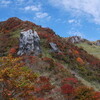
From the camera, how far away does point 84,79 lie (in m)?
25.6

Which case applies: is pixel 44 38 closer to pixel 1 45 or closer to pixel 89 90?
pixel 1 45

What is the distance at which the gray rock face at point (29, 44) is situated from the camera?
29163 millimetres

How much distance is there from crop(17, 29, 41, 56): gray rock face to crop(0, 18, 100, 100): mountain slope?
1104 mm

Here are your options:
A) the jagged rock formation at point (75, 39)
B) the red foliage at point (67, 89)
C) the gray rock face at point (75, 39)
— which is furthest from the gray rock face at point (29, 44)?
the gray rock face at point (75, 39)

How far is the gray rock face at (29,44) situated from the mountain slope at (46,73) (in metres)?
1.10

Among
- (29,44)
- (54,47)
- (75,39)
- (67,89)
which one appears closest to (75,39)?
(75,39)

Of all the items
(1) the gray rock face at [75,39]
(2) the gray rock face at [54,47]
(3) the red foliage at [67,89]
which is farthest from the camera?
(1) the gray rock face at [75,39]

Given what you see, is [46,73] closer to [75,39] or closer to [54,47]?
[54,47]

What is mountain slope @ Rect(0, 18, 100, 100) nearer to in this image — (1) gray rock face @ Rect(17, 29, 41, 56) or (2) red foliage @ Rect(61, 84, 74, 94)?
(2) red foliage @ Rect(61, 84, 74, 94)

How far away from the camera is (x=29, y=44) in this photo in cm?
3020

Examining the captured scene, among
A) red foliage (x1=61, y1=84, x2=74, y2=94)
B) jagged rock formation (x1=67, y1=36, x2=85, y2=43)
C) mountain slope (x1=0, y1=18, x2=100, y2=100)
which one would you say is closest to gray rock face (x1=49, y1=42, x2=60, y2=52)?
mountain slope (x1=0, y1=18, x2=100, y2=100)

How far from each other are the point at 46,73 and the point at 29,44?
8389 millimetres

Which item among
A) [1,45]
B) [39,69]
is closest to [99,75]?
[39,69]

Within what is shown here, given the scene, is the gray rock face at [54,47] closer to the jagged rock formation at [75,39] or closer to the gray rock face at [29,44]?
the gray rock face at [29,44]
